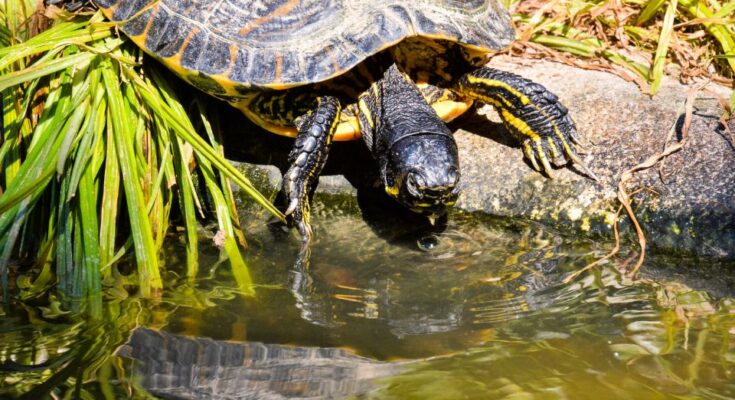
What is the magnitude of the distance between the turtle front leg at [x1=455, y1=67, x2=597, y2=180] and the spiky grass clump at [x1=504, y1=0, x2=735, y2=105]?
835mm

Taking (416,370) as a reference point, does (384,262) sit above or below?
above

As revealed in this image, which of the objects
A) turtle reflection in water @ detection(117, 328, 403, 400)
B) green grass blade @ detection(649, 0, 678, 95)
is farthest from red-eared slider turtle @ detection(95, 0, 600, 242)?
turtle reflection in water @ detection(117, 328, 403, 400)

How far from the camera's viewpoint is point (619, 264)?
3789mm

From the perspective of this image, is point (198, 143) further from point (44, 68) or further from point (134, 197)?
point (44, 68)

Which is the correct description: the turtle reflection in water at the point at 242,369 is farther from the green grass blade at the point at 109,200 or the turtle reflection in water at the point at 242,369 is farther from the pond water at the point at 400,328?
the green grass blade at the point at 109,200

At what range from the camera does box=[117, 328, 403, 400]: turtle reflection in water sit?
270cm

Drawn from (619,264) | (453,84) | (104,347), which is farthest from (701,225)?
(104,347)

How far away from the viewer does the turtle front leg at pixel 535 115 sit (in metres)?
4.29

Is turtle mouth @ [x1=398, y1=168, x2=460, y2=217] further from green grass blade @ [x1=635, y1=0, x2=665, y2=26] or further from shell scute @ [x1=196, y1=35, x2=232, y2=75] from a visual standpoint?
green grass blade @ [x1=635, y1=0, x2=665, y2=26]

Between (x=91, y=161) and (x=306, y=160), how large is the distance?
1.10 meters

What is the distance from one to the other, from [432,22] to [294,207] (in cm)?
128

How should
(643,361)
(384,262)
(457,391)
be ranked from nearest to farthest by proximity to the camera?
(457,391), (643,361), (384,262)

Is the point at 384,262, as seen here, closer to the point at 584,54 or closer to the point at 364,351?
the point at 364,351

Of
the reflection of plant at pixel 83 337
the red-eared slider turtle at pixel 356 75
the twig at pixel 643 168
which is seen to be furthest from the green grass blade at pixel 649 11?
the reflection of plant at pixel 83 337
